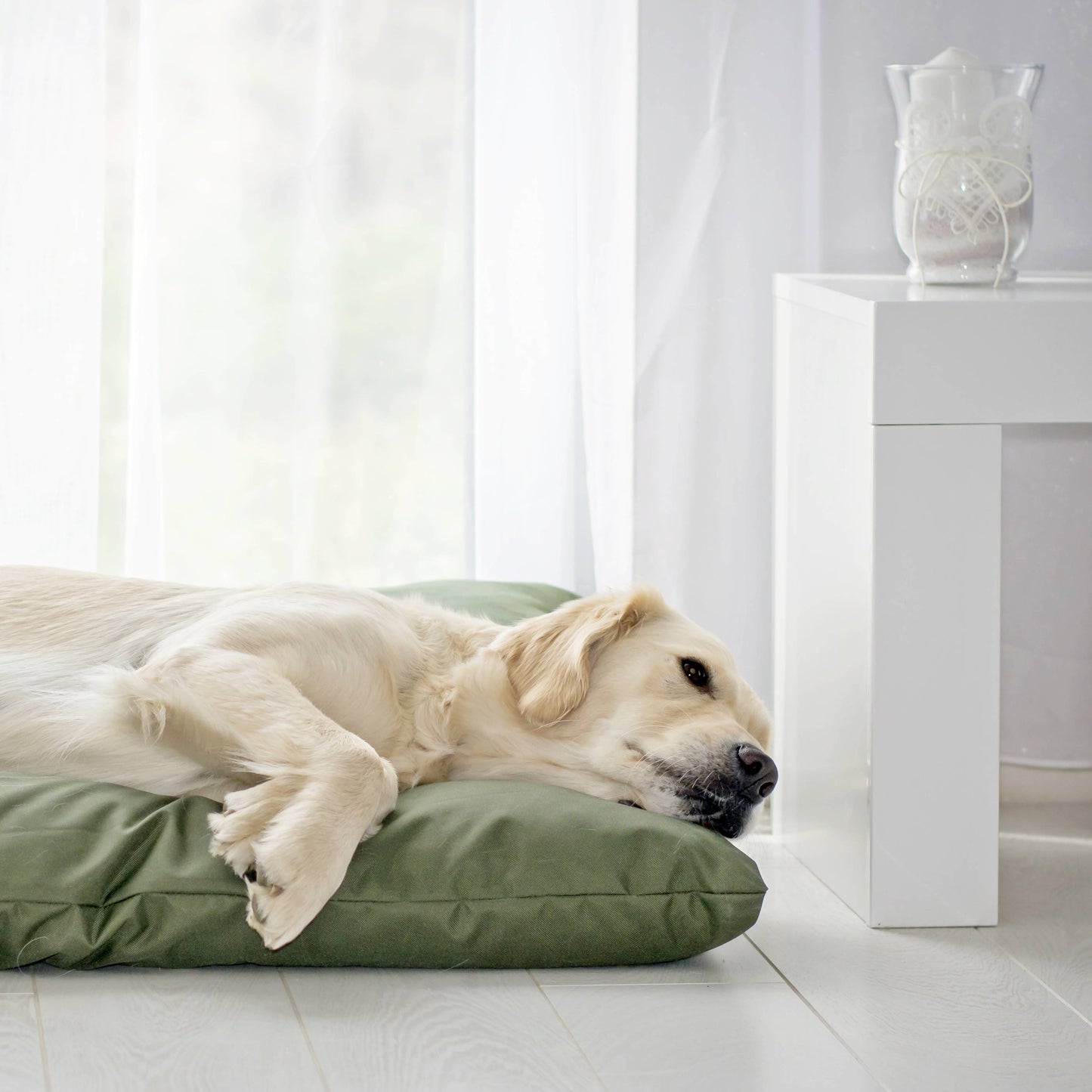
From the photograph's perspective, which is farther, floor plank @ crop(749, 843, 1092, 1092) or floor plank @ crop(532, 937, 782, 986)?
floor plank @ crop(532, 937, 782, 986)

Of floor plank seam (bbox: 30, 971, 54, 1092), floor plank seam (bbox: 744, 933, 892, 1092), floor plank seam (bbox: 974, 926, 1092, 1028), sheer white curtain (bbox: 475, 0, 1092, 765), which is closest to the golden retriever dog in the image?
floor plank seam (bbox: 744, 933, 892, 1092)

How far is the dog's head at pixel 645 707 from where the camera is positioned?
7.29 ft

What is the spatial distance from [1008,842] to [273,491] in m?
1.71

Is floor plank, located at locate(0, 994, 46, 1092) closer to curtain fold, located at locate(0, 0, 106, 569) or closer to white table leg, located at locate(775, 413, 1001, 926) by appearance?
white table leg, located at locate(775, 413, 1001, 926)

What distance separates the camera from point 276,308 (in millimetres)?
3221

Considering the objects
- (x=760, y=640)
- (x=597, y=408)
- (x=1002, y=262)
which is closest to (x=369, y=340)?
(x=597, y=408)

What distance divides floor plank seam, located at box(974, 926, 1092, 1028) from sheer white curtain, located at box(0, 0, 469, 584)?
158cm

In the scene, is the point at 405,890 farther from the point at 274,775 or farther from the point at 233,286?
the point at 233,286

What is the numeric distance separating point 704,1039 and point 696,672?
66 cm

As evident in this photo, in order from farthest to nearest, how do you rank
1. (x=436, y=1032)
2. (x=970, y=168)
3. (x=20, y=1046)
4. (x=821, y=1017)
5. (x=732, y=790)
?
(x=970, y=168) < (x=732, y=790) < (x=821, y=1017) < (x=436, y=1032) < (x=20, y=1046)

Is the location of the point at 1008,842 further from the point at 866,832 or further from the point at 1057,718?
the point at 866,832

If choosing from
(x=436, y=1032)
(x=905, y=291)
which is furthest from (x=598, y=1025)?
(x=905, y=291)

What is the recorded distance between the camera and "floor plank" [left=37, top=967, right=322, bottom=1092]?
167cm

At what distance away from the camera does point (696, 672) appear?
Answer: 235 cm
